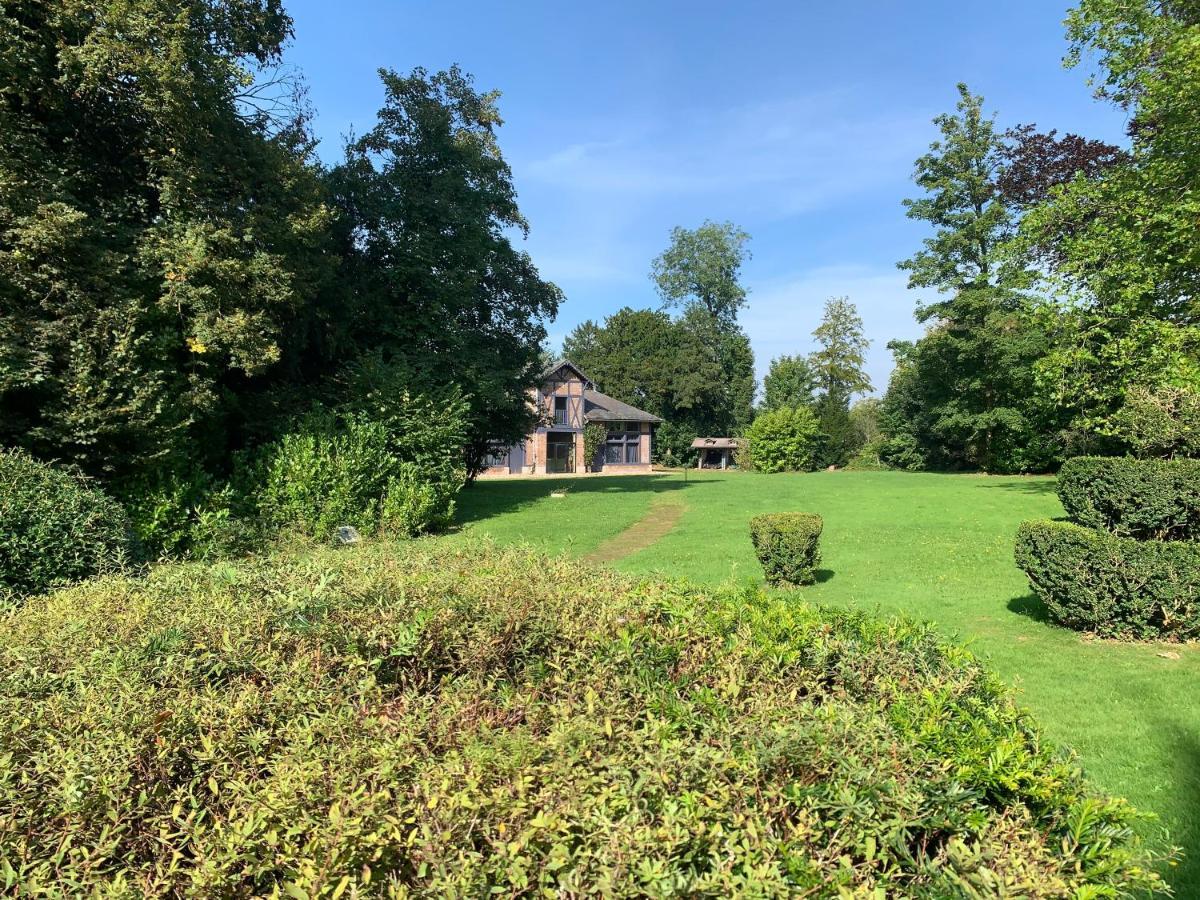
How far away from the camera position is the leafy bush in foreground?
1.47 m

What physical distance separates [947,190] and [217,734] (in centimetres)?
3872

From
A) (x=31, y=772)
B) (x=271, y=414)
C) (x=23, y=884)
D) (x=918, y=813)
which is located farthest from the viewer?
(x=271, y=414)

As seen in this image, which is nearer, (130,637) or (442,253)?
(130,637)

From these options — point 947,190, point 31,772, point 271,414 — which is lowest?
point 31,772

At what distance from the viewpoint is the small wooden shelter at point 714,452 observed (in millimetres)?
55844

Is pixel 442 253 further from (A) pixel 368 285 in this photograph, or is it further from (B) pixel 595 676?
(B) pixel 595 676

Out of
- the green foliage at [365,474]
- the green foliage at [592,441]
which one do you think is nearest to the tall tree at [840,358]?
the green foliage at [592,441]

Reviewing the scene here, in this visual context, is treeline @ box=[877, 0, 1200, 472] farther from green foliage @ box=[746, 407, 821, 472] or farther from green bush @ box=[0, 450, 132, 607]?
green bush @ box=[0, 450, 132, 607]

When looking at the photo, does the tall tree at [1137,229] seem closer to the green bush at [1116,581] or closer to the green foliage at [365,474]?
the green bush at [1116,581]

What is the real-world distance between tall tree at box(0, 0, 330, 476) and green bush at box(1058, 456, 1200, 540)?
12.9m

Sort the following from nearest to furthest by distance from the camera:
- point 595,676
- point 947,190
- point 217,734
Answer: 1. point 217,734
2. point 595,676
3. point 947,190

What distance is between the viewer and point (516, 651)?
2.59 m

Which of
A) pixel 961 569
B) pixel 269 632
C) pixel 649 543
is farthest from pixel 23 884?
pixel 649 543

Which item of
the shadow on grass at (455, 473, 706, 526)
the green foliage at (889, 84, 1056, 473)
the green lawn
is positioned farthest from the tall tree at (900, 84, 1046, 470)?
the shadow on grass at (455, 473, 706, 526)
